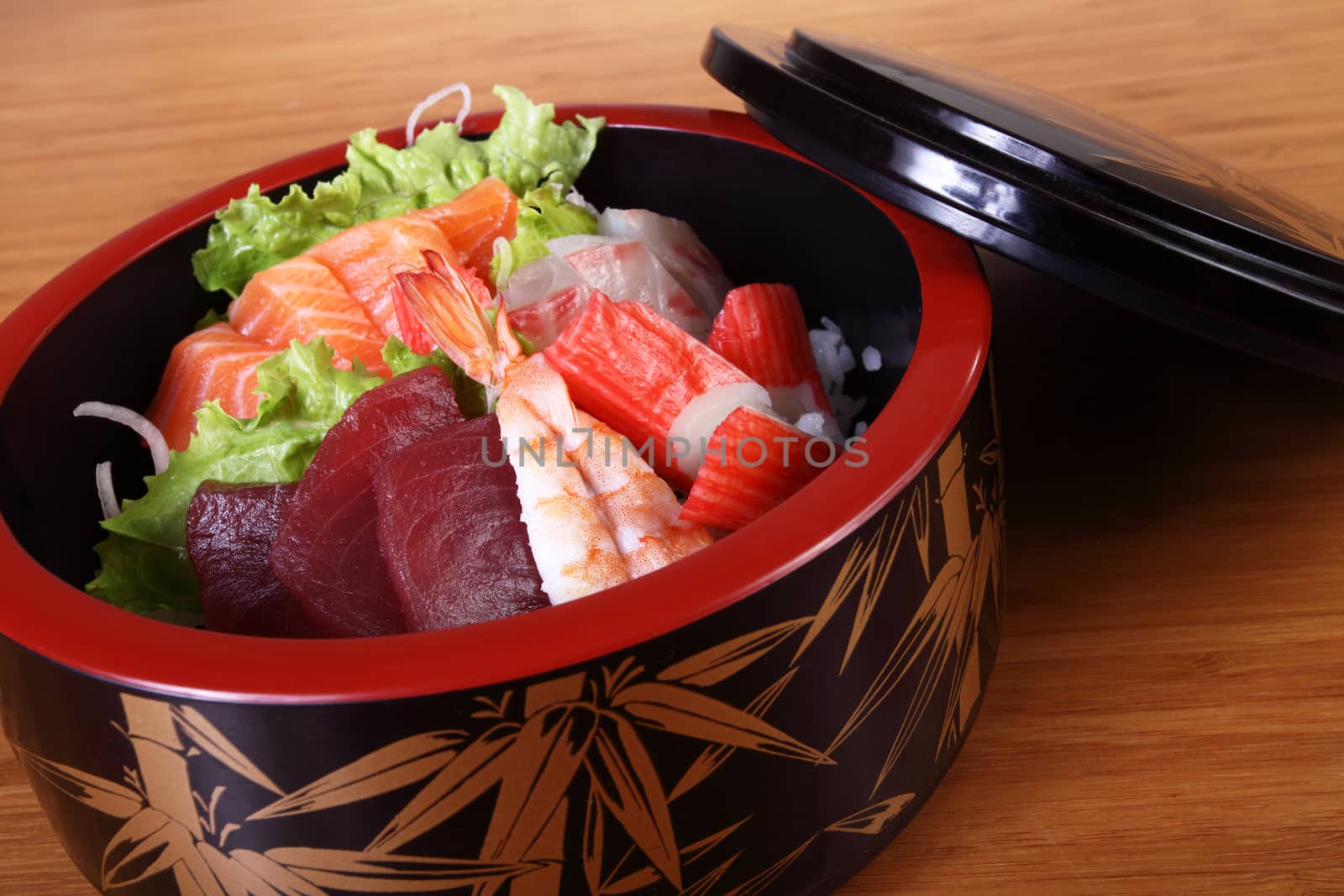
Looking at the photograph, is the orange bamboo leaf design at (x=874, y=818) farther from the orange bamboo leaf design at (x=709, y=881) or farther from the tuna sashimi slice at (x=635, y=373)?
the tuna sashimi slice at (x=635, y=373)

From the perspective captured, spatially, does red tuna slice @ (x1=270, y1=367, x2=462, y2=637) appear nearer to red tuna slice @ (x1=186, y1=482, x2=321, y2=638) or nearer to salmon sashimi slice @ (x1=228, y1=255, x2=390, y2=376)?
red tuna slice @ (x1=186, y1=482, x2=321, y2=638)

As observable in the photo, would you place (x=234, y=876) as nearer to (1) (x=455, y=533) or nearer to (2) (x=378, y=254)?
A: (1) (x=455, y=533)

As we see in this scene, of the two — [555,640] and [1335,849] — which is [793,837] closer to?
[555,640]

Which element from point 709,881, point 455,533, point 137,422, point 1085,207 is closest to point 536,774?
point 709,881

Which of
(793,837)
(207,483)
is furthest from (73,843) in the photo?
(793,837)

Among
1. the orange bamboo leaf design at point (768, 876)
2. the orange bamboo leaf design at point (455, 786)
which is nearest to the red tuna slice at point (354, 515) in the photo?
the orange bamboo leaf design at point (455, 786)

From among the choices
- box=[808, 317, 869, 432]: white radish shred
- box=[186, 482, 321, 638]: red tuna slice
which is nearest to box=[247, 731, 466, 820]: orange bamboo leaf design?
box=[186, 482, 321, 638]: red tuna slice
